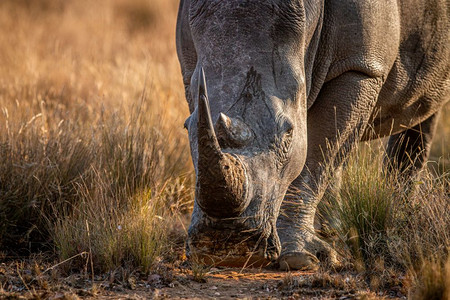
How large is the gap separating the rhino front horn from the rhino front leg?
1.37 metres

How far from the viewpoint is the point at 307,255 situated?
4.63 metres

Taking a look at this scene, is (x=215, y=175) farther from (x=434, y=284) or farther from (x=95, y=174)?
(x=95, y=174)

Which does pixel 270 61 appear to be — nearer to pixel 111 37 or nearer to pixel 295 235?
pixel 295 235

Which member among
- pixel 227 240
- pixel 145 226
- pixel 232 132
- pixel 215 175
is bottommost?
pixel 145 226

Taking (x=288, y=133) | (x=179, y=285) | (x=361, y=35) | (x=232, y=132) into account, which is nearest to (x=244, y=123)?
(x=232, y=132)

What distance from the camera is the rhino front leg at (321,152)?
4.59 meters

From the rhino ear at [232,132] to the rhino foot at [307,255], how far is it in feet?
4.76

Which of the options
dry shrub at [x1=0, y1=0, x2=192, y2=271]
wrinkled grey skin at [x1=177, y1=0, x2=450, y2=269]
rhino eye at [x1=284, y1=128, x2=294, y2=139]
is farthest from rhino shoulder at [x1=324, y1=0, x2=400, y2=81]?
dry shrub at [x1=0, y1=0, x2=192, y2=271]

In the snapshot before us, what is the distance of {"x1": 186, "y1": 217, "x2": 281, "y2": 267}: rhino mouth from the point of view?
3.36m

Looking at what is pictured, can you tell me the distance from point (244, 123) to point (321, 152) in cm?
148

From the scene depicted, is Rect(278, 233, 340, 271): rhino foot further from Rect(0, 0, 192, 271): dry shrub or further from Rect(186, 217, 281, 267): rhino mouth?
Rect(186, 217, 281, 267): rhino mouth

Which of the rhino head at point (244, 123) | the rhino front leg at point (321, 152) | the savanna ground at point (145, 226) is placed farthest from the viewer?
the rhino front leg at point (321, 152)

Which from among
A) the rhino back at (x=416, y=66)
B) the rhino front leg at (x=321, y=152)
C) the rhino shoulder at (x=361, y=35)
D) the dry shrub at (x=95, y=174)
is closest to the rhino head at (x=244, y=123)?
the rhino shoulder at (x=361, y=35)

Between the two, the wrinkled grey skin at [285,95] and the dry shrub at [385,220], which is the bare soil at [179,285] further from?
the wrinkled grey skin at [285,95]
